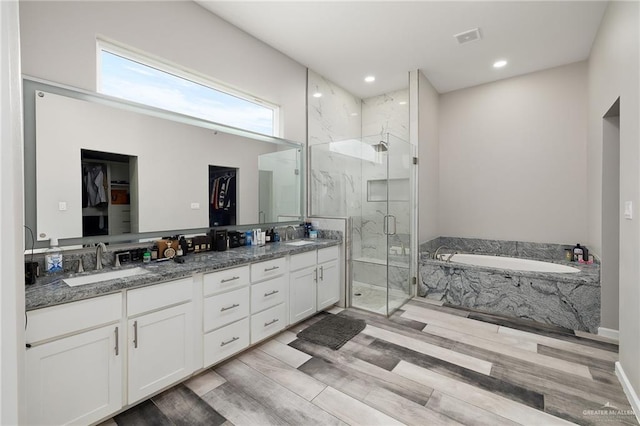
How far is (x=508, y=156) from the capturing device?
4.14 metres

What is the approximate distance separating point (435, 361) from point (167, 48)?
3.44 meters

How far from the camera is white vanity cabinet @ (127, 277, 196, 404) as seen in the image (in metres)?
1.71

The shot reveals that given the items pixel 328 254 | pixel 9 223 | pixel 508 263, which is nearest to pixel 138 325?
pixel 9 223

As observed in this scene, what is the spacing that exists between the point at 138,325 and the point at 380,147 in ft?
10.3

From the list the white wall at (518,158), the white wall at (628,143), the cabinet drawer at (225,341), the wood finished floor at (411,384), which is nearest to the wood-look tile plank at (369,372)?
the wood finished floor at (411,384)

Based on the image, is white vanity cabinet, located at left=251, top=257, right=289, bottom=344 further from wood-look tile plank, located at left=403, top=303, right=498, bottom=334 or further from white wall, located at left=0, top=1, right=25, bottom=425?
white wall, located at left=0, top=1, right=25, bottom=425

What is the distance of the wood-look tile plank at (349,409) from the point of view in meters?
1.69

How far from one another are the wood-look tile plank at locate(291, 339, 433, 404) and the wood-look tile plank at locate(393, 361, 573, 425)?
88 millimetres

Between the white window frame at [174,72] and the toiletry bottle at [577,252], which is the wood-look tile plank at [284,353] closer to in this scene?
the white window frame at [174,72]

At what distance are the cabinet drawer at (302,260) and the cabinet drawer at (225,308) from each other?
59cm

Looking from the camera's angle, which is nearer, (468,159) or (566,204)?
(566,204)

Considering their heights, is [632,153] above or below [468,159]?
below

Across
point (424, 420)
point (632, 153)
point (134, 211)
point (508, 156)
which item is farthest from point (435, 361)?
point (508, 156)

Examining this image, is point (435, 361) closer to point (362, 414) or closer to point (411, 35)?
point (362, 414)
